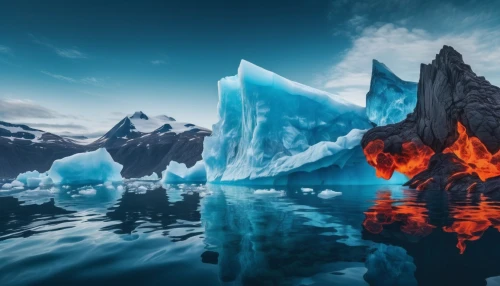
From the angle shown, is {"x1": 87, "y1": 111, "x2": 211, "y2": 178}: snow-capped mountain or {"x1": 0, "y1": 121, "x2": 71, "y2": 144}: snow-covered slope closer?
{"x1": 87, "y1": 111, "x2": 211, "y2": 178}: snow-capped mountain

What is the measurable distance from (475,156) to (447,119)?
102 inches

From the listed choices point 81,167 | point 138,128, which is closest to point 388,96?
point 81,167

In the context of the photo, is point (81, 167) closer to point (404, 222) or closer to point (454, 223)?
point (404, 222)

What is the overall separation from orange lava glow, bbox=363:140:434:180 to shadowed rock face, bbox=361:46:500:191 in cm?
41

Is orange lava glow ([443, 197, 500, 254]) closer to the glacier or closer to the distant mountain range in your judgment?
the glacier

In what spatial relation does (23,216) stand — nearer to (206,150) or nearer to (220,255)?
(220,255)

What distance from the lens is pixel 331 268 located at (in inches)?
142

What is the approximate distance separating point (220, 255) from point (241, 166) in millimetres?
23570

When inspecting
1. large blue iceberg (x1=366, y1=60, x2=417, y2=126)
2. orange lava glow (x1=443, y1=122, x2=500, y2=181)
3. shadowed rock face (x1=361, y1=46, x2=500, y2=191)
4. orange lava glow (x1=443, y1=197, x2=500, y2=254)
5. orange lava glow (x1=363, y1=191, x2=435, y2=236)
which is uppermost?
large blue iceberg (x1=366, y1=60, x2=417, y2=126)

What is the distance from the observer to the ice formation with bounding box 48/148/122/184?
35138mm

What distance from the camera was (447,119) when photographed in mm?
16219

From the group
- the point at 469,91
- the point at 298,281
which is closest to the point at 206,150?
the point at 469,91

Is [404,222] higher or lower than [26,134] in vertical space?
lower

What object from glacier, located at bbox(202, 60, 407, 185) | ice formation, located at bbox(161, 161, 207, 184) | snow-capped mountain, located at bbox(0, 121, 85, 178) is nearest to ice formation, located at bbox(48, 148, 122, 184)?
ice formation, located at bbox(161, 161, 207, 184)
